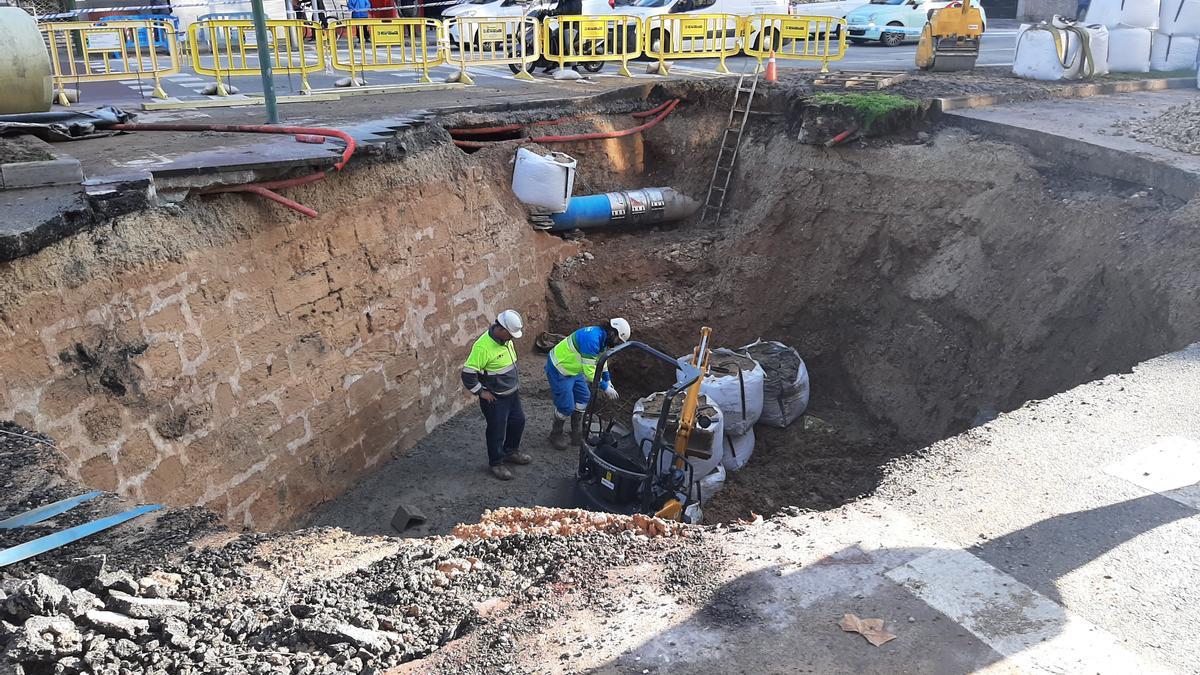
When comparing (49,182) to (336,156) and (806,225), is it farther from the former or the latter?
(806,225)

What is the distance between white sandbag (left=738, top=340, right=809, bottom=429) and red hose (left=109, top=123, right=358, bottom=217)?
4399 millimetres

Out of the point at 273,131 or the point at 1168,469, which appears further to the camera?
the point at 273,131

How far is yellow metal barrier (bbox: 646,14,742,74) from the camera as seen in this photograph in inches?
555

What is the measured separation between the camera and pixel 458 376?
9.30 meters

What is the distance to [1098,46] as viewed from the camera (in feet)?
41.8

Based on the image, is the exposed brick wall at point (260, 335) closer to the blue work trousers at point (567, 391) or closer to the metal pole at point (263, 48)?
the blue work trousers at point (567, 391)

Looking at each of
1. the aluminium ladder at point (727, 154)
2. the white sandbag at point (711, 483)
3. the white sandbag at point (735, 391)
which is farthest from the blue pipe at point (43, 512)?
the aluminium ladder at point (727, 154)

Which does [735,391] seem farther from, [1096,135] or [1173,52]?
[1173,52]

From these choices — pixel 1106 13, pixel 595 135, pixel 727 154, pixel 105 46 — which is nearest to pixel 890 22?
pixel 1106 13

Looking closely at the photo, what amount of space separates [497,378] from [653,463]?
1.89 metres

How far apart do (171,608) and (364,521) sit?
3.72m

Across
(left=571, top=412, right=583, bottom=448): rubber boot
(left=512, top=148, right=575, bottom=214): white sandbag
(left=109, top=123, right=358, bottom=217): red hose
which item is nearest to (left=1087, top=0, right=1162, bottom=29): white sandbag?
(left=512, top=148, right=575, bottom=214): white sandbag

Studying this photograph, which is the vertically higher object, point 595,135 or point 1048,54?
point 1048,54

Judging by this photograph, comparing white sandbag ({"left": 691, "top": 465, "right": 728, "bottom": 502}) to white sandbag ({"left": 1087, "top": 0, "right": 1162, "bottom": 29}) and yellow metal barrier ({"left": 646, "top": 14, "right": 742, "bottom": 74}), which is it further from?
white sandbag ({"left": 1087, "top": 0, "right": 1162, "bottom": 29})
